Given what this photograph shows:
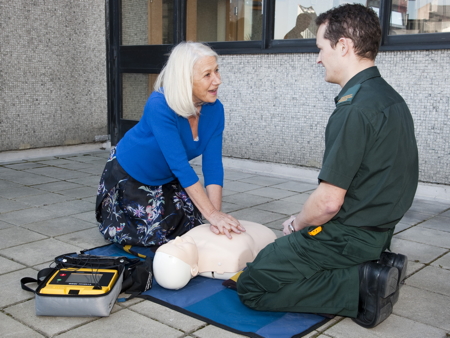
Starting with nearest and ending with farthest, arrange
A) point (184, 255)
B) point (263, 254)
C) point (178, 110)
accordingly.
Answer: point (263, 254), point (184, 255), point (178, 110)

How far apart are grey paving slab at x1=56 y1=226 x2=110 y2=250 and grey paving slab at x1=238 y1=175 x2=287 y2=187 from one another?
214 centimetres

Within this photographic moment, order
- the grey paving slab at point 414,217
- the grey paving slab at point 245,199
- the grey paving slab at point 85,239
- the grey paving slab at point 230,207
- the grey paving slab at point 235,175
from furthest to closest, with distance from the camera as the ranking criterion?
the grey paving slab at point 235,175 → the grey paving slab at point 245,199 → the grey paving slab at point 230,207 → the grey paving slab at point 414,217 → the grey paving slab at point 85,239

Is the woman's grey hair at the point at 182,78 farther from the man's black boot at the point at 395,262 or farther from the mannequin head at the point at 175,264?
the man's black boot at the point at 395,262

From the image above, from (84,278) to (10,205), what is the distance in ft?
7.07

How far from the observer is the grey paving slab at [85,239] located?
321 centimetres

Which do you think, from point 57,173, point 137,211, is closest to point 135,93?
point 57,173

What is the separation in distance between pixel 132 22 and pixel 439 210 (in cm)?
464

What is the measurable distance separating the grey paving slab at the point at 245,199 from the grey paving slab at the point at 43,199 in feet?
4.63

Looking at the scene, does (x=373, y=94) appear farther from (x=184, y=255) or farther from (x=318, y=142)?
(x=318, y=142)

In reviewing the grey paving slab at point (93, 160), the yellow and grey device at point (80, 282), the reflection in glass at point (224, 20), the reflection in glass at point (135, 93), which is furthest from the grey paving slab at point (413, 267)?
the reflection in glass at point (135, 93)

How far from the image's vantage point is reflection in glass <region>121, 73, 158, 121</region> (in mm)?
6742

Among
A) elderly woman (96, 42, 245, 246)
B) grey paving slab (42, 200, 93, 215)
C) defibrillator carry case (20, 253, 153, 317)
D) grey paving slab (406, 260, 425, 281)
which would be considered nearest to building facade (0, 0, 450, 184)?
grey paving slab (406, 260, 425, 281)

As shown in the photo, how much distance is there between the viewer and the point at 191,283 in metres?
2.61

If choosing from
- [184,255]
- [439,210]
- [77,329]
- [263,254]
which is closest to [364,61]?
[263,254]
